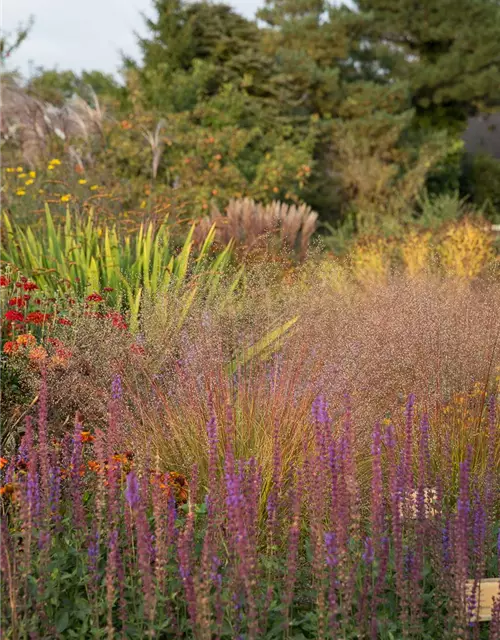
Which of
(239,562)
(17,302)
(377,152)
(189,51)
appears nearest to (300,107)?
(377,152)

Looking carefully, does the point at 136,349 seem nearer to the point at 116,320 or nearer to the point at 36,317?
the point at 116,320

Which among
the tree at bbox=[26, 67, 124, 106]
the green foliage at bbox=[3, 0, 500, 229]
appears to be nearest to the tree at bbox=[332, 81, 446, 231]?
the green foliage at bbox=[3, 0, 500, 229]

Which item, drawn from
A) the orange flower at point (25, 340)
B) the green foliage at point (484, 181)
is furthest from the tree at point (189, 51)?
the orange flower at point (25, 340)

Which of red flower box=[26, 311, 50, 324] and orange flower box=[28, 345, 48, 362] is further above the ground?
red flower box=[26, 311, 50, 324]

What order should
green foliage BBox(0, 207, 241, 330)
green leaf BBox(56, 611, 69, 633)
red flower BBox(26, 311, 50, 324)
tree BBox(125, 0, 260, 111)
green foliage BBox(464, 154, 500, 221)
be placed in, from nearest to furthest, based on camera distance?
green leaf BBox(56, 611, 69, 633) → red flower BBox(26, 311, 50, 324) → green foliage BBox(0, 207, 241, 330) → tree BBox(125, 0, 260, 111) → green foliage BBox(464, 154, 500, 221)

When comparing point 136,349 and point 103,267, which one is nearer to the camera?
point 136,349

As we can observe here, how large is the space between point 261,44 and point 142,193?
645cm

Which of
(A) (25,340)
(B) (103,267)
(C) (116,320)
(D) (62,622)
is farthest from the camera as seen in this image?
(B) (103,267)

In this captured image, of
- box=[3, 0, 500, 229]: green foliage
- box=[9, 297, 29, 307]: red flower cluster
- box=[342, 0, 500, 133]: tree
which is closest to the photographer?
box=[9, 297, 29, 307]: red flower cluster

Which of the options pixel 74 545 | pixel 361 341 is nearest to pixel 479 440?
pixel 361 341

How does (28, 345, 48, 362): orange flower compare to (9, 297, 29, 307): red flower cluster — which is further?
(9, 297, 29, 307): red flower cluster

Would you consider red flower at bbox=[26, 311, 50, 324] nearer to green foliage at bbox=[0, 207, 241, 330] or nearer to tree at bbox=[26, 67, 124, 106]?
green foliage at bbox=[0, 207, 241, 330]

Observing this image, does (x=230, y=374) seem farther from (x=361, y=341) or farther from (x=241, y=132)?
(x=241, y=132)

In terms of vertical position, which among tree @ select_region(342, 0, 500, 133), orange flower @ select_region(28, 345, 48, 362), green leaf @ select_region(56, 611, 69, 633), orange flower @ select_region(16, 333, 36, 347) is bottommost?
green leaf @ select_region(56, 611, 69, 633)
